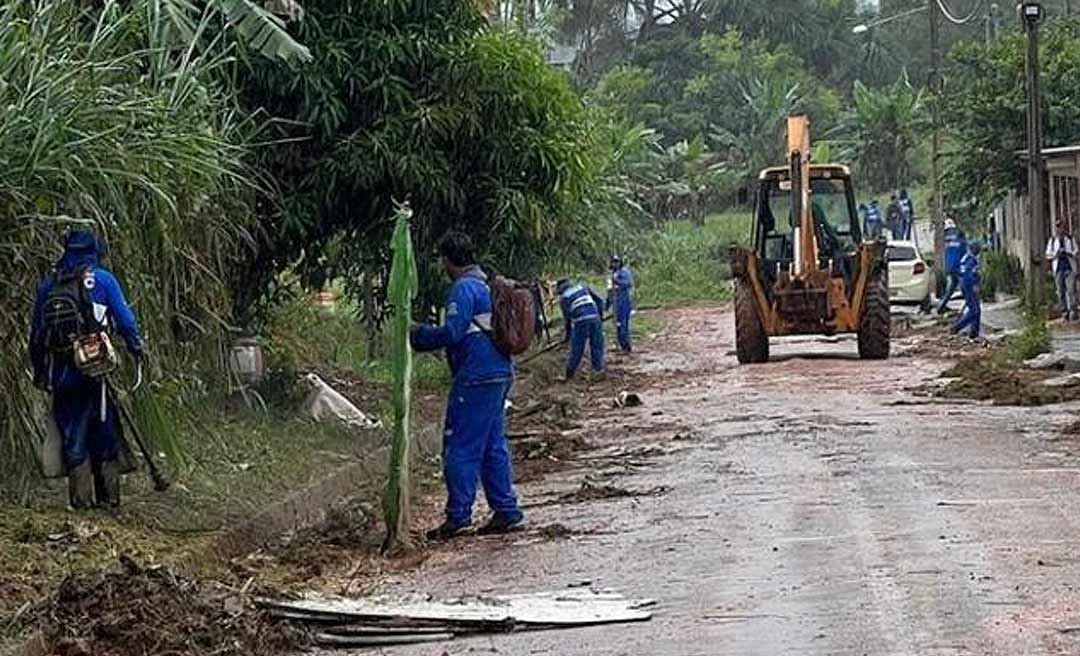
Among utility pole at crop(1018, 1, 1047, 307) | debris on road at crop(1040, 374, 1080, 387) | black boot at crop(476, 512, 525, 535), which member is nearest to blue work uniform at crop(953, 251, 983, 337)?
utility pole at crop(1018, 1, 1047, 307)

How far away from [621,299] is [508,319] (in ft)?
64.2

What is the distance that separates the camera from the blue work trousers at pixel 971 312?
3067cm

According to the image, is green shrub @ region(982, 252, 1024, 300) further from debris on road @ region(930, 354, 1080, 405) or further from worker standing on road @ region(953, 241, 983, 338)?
debris on road @ region(930, 354, 1080, 405)

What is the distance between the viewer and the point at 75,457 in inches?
451

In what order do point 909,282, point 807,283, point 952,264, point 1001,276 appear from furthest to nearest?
point 1001,276
point 909,282
point 952,264
point 807,283

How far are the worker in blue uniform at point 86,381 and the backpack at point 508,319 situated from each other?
2.22 m

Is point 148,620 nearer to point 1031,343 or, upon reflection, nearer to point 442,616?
point 442,616

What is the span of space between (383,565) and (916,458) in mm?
5148

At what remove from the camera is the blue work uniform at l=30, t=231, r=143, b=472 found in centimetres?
1122

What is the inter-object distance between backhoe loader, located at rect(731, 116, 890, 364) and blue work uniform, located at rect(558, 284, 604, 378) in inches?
75.7

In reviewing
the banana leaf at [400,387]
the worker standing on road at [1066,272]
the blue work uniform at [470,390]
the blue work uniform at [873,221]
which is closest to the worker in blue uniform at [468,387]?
the blue work uniform at [470,390]

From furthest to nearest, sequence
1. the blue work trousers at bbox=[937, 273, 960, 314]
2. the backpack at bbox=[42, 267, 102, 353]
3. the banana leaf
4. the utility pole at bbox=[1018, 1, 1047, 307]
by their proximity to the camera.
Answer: the blue work trousers at bbox=[937, 273, 960, 314], the utility pole at bbox=[1018, 1, 1047, 307], the banana leaf, the backpack at bbox=[42, 267, 102, 353]

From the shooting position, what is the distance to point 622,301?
3216 cm

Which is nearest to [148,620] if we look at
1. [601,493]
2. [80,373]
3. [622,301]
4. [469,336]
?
[80,373]
